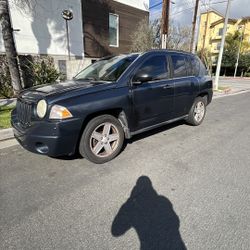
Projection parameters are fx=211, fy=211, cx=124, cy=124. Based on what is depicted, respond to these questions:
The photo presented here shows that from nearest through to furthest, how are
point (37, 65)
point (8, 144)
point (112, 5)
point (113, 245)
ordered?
point (113, 245)
point (8, 144)
point (37, 65)
point (112, 5)

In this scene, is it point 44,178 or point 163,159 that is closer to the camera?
point 44,178

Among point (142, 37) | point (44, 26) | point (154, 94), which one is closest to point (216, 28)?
point (142, 37)

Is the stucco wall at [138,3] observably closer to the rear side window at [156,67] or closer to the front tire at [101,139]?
the rear side window at [156,67]

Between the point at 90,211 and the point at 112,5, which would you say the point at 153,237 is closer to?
the point at 90,211

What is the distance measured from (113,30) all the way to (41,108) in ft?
47.3

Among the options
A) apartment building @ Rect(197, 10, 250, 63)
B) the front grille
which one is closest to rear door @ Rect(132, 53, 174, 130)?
the front grille

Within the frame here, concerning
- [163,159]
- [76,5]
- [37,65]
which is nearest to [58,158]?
[163,159]

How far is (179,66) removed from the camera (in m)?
4.76

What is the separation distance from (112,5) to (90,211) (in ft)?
50.9

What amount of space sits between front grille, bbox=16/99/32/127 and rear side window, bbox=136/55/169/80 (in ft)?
6.27

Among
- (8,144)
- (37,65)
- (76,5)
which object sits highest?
(76,5)

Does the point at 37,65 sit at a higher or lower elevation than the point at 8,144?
higher

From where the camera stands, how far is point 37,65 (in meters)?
9.01

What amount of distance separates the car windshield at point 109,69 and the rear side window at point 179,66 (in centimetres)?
105
